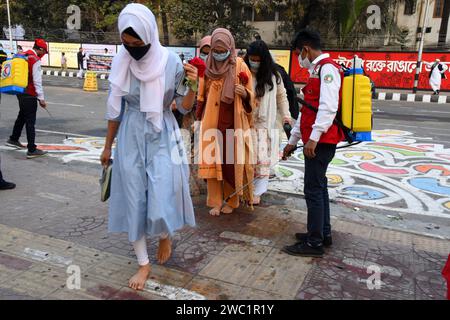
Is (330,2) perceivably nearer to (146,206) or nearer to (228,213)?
(228,213)

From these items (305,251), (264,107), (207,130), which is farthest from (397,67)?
(305,251)

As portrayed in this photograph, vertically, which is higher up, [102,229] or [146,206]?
[146,206]

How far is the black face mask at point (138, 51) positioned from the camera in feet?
9.16

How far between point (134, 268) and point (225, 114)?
1.73m

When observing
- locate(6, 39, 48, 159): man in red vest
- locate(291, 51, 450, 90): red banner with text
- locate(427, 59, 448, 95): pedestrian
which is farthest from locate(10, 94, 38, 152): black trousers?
locate(427, 59, 448, 95): pedestrian

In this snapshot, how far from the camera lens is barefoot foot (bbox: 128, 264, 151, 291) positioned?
2979 millimetres

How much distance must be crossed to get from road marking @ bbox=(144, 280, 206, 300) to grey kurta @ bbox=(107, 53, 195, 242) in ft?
1.19

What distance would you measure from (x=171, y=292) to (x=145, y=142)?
3.44 ft

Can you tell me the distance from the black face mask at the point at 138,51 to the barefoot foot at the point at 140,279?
1482 mm

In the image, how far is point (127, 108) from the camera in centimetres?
302

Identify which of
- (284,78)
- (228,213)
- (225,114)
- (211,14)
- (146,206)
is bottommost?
(228,213)
